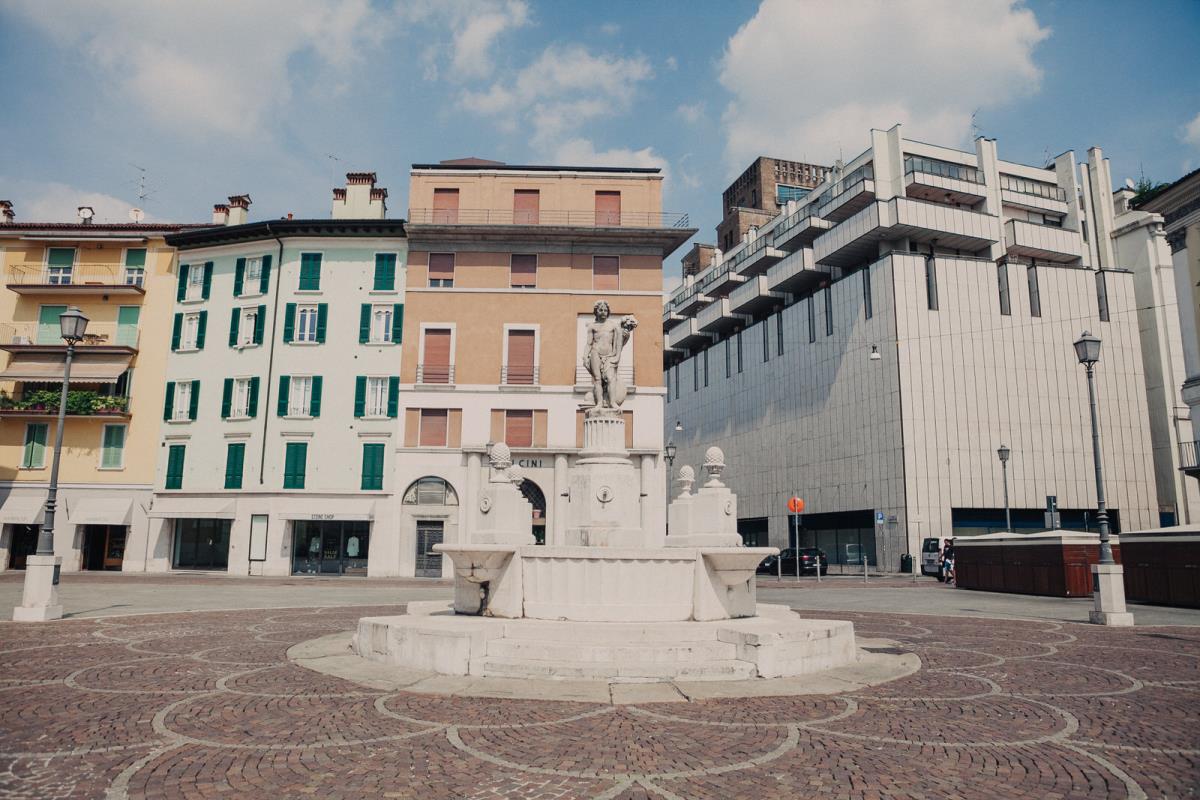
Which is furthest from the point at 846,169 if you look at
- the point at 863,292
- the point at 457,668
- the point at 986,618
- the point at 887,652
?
the point at 457,668

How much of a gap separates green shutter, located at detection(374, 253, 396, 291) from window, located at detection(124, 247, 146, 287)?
11.4 metres

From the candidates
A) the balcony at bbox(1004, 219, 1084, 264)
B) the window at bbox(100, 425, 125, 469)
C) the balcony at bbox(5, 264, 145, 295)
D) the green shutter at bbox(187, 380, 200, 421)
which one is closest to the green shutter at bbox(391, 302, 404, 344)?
the green shutter at bbox(187, 380, 200, 421)

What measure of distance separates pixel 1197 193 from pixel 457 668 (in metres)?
29.9

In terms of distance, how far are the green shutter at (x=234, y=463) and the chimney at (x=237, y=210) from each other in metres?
11.6

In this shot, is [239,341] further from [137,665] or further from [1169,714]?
[1169,714]

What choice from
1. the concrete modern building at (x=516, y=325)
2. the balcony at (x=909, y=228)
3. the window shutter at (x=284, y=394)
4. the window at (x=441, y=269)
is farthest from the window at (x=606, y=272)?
the balcony at (x=909, y=228)

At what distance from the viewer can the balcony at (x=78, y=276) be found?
3406 centimetres

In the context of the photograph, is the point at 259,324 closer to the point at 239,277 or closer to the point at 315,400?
the point at 239,277

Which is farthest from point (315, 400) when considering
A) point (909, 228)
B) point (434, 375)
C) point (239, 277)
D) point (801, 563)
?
point (909, 228)

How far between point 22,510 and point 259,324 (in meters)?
12.8

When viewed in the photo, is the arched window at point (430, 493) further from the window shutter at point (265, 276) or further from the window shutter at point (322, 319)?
the window shutter at point (265, 276)

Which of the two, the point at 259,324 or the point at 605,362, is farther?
the point at 259,324

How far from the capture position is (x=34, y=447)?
1300 inches

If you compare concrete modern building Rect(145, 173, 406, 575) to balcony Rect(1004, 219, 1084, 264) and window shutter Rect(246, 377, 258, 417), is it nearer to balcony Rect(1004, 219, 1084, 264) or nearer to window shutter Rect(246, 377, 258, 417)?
window shutter Rect(246, 377, 258, 417)
